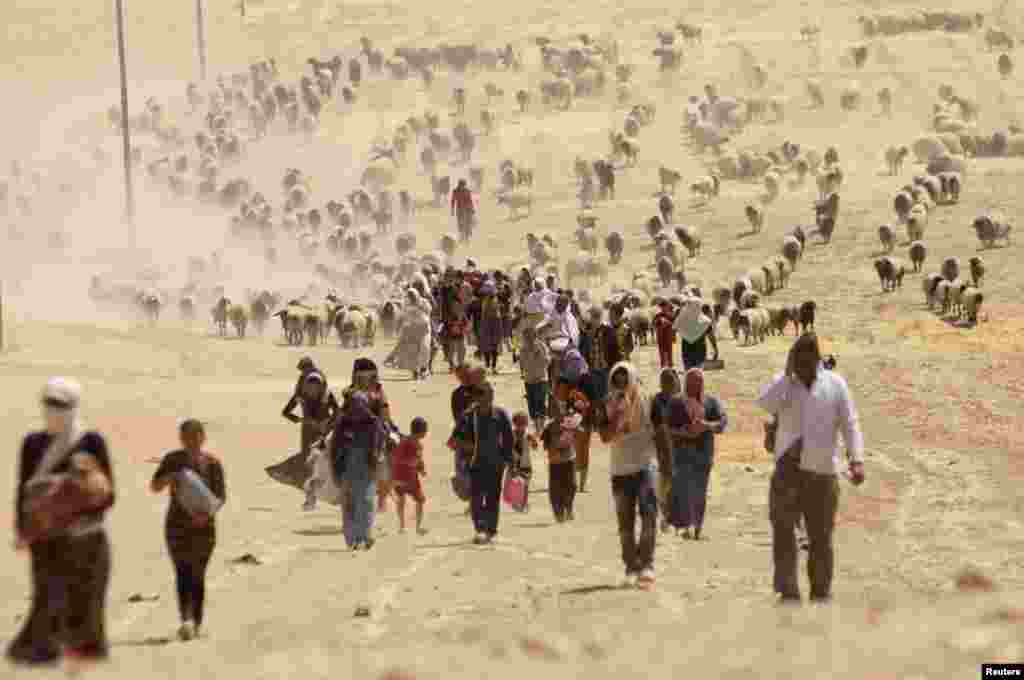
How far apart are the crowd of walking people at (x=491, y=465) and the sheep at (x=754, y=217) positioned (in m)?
22.2

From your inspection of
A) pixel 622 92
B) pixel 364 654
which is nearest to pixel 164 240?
pixel 622 92

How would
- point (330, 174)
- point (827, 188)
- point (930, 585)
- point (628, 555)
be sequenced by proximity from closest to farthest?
point (628, 555)
point (930, 585)
point (827, 188)
point (330, 174)

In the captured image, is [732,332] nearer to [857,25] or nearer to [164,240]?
[164,240]

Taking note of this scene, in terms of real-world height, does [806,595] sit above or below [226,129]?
below

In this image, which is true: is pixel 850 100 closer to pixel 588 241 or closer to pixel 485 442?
pixel 588 241

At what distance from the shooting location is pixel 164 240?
180 ft

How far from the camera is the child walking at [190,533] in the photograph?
11.8 metres

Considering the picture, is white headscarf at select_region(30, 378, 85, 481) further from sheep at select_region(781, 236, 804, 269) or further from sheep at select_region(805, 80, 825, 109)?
sheep at select_region(805, 80, 825, 109)

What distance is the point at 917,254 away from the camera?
132ft

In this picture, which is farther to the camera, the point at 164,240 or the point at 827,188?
the point at 164,240

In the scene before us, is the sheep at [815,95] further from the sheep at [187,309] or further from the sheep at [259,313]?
the sheep at [259,313]

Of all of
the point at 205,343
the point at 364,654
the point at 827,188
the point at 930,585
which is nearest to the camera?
the point at 364,654

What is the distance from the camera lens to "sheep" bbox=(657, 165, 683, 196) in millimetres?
52719

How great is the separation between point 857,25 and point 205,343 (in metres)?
43.4
